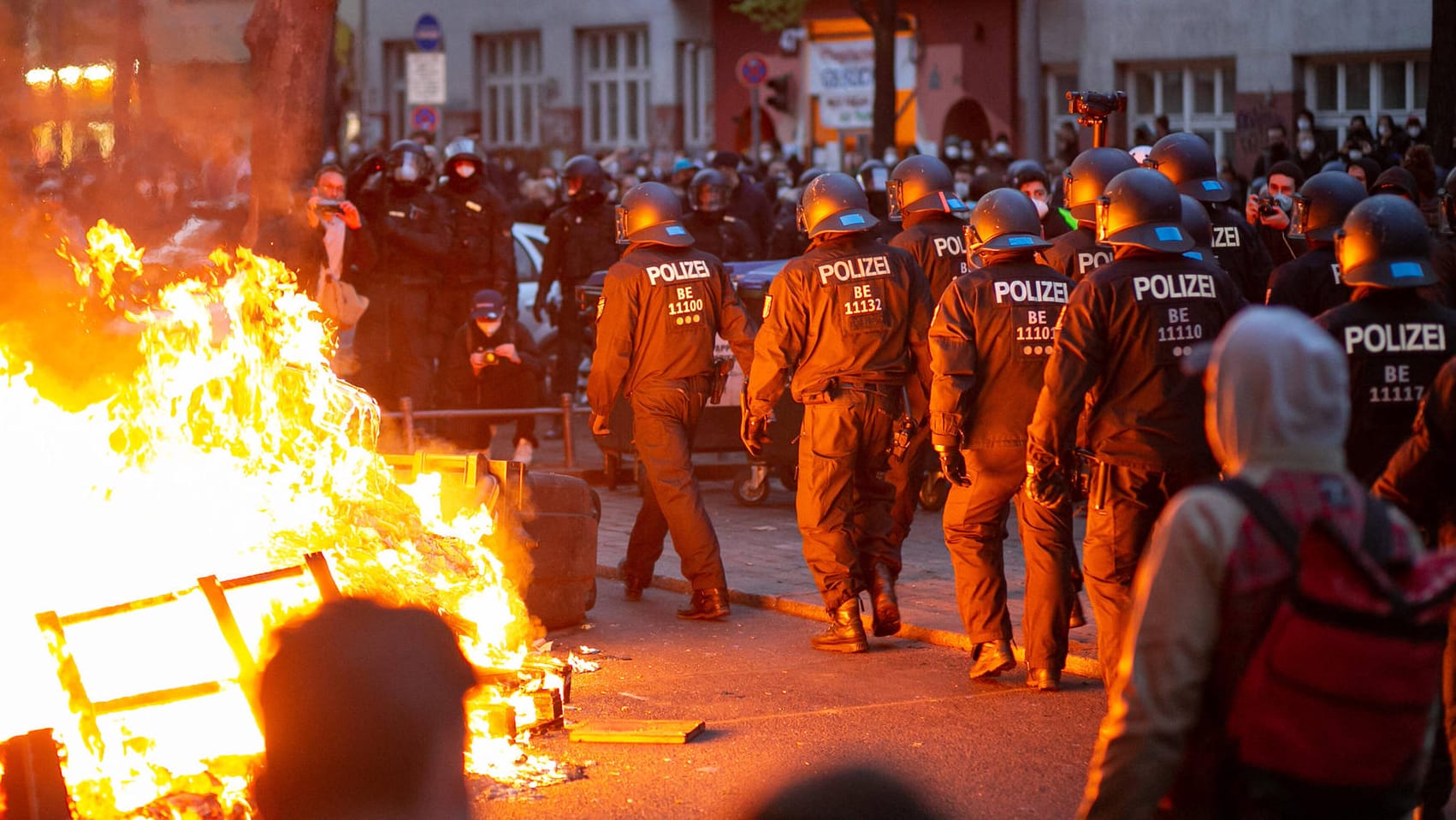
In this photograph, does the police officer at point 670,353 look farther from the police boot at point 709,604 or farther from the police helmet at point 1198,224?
the police helmet at point 1198,224

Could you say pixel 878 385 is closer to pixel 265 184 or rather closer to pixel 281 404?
pixel 281 404

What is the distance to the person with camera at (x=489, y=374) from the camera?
12.9 metres

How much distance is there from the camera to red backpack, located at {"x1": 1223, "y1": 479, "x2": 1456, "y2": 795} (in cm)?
312

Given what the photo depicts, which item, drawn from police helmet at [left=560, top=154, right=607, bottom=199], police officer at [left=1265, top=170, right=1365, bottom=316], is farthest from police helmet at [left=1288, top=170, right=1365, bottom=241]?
police helmet at [left=560, top=154, right=607, bottom=199]

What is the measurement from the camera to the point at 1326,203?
8094 millimetres

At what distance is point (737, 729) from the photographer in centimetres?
687

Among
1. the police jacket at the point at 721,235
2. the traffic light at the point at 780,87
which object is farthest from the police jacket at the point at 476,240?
the traffic light at the point at 780,87

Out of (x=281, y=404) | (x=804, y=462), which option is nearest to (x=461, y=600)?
(x=281, y=404)

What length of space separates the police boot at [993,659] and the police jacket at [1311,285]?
1784 mm

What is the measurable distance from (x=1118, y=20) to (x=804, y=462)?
24.4 meters

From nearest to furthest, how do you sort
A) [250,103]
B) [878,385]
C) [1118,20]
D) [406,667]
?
[406,667] → [878,385] → [250,103] → [1118,20]

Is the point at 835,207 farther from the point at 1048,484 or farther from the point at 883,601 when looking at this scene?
the point at 1048,484

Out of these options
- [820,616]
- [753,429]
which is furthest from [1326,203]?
[820,616]

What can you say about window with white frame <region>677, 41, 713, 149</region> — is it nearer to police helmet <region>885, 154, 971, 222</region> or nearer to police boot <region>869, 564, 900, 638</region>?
police helmet <region>885, 154, 971, 222</region>
